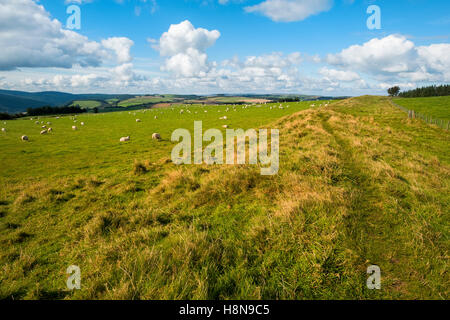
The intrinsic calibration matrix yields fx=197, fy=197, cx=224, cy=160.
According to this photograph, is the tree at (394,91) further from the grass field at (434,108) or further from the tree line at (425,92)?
the grass field at (434,108)

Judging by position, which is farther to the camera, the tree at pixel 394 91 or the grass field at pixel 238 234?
the tree at pixel 394 91

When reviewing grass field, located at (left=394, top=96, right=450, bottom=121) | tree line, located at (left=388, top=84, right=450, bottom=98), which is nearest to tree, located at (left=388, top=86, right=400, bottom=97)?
tree line, located at (left=388, top=84, right=450, bottom=98)

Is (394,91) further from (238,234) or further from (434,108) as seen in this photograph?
(238,234)

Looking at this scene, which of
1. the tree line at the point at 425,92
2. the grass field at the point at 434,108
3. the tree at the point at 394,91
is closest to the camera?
the grass field at the point at 434,108

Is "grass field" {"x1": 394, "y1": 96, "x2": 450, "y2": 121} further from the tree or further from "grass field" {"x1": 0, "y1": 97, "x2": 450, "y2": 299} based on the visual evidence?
the tree

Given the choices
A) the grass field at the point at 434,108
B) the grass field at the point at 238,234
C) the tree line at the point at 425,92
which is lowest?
the grass field at the point at 238,234

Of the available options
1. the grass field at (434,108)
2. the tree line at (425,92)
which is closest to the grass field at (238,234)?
the grass field at (434,108)

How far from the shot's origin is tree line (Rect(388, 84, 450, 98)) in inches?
4535

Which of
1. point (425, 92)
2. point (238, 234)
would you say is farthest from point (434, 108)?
point (425, 92)

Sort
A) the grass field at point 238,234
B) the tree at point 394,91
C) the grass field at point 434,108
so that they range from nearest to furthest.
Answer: the grass field at point 238,234 → the grass field at point 434,108 → the tree at point 394,91

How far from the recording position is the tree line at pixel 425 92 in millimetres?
115188
